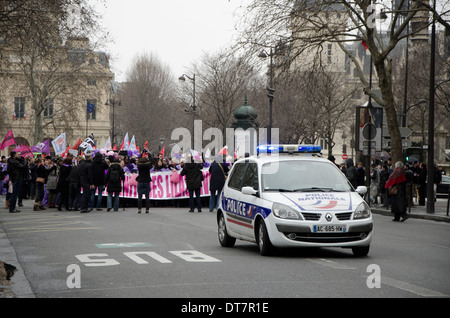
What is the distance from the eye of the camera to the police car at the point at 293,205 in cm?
1157

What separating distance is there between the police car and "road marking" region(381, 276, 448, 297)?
7.20 ft

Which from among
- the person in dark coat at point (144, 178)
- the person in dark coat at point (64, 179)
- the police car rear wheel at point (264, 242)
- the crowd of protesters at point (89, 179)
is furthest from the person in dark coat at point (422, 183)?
the police car rear wheel at point (264, 242)

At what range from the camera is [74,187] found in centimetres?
2553

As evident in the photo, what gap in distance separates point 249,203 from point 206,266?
2241 mm

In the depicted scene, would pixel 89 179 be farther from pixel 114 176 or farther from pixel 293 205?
pixel 293 205

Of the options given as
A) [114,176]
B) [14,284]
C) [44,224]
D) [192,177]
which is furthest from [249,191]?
[192,177]

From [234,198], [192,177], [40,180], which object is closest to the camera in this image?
[234,198]

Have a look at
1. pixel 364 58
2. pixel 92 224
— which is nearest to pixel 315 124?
pixel 92 224

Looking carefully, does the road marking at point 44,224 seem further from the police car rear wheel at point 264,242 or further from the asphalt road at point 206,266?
the police car rear wheel at point 264,242

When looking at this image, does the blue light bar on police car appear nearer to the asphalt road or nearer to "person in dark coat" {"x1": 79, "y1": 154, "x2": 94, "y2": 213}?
the asphalt road

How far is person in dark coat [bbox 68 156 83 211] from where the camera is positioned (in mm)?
25359

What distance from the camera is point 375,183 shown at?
3212cm

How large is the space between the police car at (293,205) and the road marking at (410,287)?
2.19 meters
